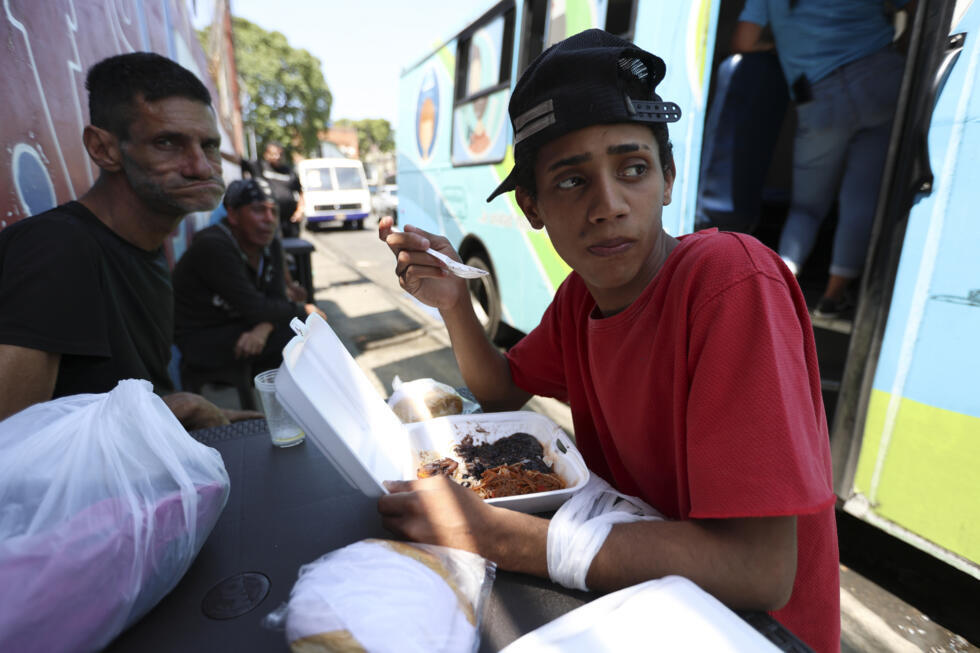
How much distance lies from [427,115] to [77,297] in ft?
15.2

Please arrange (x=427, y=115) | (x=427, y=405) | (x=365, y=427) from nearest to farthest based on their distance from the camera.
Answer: (x=365, y=427) → (x=427, y=405) → (x=427, y=115)

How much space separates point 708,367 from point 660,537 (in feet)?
0.97

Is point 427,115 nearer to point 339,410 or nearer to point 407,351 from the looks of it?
point 407,351

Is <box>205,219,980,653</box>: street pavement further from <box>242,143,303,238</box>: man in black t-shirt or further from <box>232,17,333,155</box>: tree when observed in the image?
<box>232,17,333,155</box>: tree

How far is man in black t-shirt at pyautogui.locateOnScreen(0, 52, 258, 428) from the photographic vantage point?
1.30 metres

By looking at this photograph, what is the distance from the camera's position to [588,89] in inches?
38.2

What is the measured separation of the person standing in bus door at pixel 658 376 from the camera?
74cm

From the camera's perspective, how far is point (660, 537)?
0.79 meters

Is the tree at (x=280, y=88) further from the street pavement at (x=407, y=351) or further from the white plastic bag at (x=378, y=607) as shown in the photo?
the white plastic bag at (x=378, y=607)

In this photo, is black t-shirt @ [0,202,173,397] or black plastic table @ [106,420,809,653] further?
black t-shirt @ [0,202,173,397]

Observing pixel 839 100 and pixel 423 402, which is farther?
pixel 839 100

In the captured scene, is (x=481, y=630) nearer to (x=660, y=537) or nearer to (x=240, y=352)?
(x=660, y=537)

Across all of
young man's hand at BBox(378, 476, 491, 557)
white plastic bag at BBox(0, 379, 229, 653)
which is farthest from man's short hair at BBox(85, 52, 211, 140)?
young man's hand at BBox(378, 476, 491, 557)

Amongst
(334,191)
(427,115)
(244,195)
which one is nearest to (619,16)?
(244,195)
